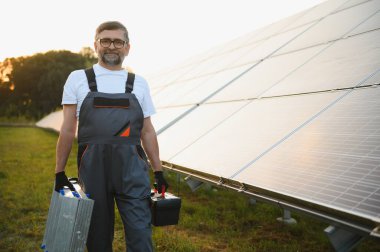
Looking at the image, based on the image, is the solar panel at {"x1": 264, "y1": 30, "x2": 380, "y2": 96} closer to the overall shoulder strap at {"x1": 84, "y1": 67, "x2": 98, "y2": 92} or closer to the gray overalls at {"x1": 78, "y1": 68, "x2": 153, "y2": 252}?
the gray overalls at {"x1": 78, "y1": 68, "x2": 153, "y2": 252}

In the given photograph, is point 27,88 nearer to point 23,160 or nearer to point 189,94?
point 23,160

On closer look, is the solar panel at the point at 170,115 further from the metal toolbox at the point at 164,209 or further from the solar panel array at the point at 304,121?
the metal toolbox at the point at 164,209

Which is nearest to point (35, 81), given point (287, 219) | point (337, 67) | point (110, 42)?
point (287, 219)

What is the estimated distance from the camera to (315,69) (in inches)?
177

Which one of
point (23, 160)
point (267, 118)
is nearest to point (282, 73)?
point (267, 118)

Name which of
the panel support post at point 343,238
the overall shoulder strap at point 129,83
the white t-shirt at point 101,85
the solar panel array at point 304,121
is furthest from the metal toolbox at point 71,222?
the panel support post at point 343,238

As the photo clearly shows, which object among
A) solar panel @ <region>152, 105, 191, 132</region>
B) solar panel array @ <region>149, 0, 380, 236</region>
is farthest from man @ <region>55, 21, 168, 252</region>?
solar panel @ <region>152, 105, 191, 132</region>

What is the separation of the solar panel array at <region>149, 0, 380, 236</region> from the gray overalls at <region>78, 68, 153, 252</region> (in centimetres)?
94

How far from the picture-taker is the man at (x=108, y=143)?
2.60 metres

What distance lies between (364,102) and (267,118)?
3.54 ft

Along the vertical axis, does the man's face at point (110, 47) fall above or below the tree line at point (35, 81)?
above

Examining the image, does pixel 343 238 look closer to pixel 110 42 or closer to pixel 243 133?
pixel 243 133

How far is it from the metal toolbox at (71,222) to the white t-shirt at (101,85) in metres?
0.72

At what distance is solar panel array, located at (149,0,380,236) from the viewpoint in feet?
8.13
